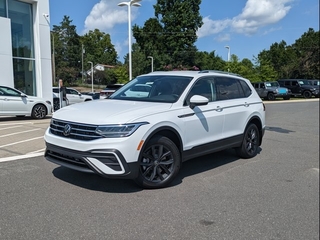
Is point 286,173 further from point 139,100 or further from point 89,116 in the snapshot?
point 89,116

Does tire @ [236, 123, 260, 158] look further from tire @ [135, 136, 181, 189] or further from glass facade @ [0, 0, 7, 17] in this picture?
glass facade @ [0, 0, 7, 17]

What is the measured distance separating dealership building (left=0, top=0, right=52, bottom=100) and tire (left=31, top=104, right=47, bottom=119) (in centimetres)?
390

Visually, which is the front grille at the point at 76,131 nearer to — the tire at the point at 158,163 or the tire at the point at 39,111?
the tire at the point at 158,163

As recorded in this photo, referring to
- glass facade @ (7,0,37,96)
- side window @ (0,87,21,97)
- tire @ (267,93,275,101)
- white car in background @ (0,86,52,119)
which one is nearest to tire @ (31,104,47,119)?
white car in background @ (0,86,52,119)

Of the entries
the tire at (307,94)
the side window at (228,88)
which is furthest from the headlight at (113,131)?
the tire at (307,94)

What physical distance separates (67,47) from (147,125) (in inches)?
3500

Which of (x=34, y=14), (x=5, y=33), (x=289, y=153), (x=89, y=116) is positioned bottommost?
(x=289, y=153)

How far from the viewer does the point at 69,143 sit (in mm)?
4230

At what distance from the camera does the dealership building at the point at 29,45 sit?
16250 mm

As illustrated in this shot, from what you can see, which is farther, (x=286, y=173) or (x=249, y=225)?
(x=286, y=173)

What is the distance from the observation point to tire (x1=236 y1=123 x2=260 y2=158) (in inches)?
249

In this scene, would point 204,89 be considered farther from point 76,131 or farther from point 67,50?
point 67,50

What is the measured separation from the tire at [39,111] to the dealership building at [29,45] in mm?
3902

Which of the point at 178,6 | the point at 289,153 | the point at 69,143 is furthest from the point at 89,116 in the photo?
the point at 178,6
